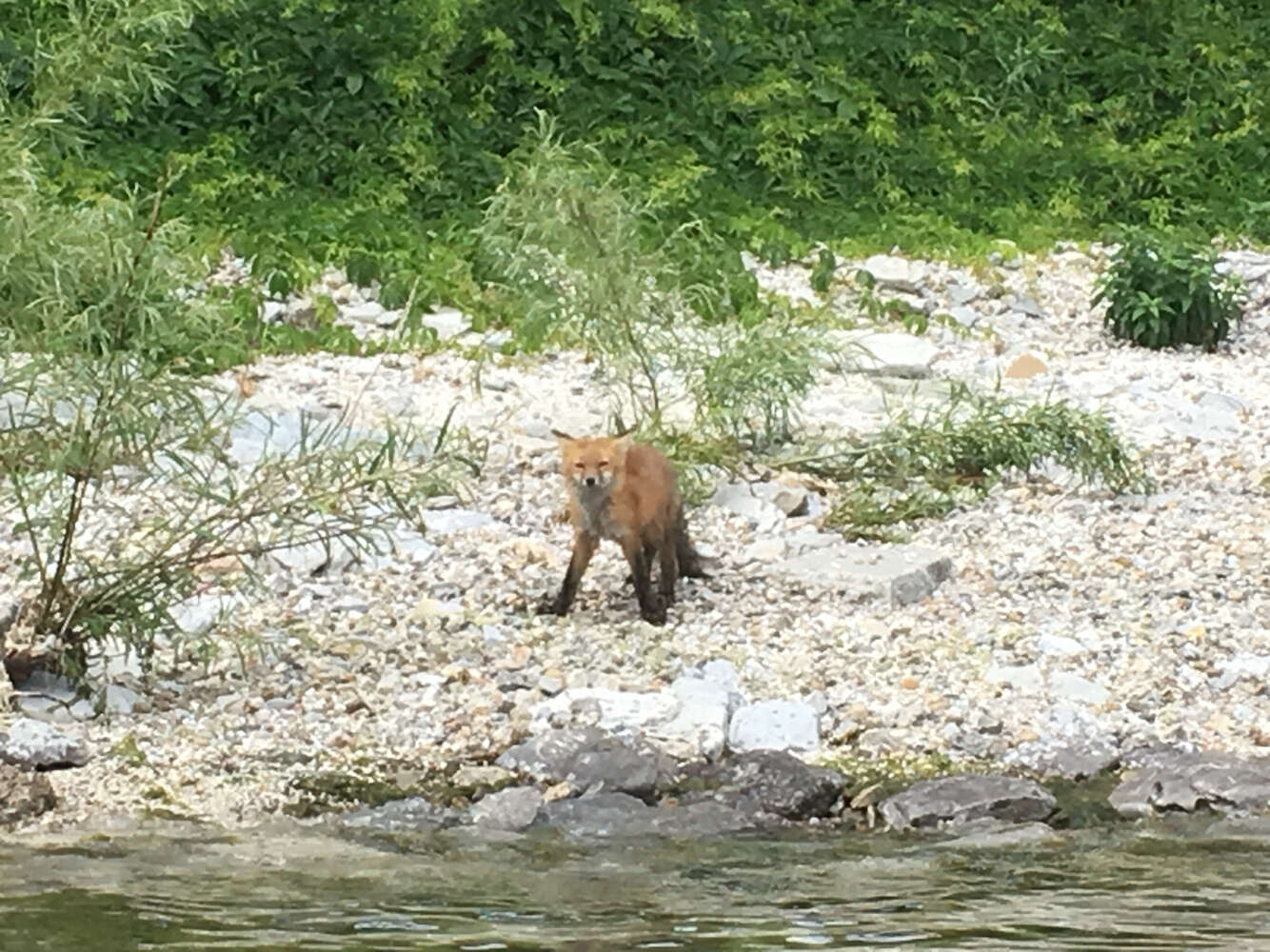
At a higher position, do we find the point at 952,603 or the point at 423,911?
the point at 952,603

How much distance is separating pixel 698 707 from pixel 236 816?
1.50 metres

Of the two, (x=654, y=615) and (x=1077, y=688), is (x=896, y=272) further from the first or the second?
(x=1077, y=688)

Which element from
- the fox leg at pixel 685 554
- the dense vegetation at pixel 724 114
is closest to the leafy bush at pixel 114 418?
the fox leg at pixel 685 554

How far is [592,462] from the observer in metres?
7.68

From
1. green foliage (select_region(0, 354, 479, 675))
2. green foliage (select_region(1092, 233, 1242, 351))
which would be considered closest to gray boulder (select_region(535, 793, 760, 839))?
green foliage (select_region(0, 354, 479, 675))

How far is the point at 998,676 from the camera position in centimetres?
741

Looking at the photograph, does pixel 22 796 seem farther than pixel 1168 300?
No

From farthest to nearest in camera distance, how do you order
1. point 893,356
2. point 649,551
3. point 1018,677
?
point 893,356, point 649,551, point 1018,677

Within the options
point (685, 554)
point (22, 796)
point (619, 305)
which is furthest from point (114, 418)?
point (619, 305)

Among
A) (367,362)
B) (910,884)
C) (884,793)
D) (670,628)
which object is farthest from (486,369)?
(910,884)

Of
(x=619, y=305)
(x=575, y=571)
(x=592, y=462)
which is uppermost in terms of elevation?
(x=619, y=305)

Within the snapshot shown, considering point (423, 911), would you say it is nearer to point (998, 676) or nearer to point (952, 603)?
point (998, 676)

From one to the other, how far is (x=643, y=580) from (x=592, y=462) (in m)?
0.48

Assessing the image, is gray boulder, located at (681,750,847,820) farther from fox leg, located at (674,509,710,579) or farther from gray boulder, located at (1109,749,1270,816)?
fox leg, located at (674,509,710,579)
